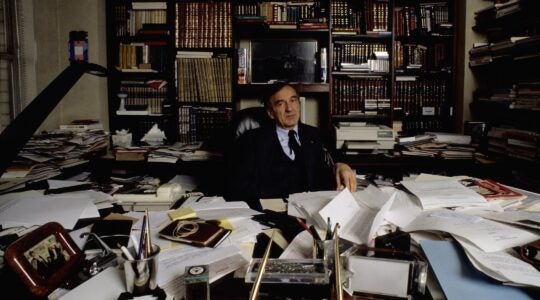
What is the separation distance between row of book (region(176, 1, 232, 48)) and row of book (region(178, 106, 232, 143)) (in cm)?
51

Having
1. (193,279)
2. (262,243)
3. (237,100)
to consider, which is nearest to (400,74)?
(237,100)

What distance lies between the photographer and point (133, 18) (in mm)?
3295

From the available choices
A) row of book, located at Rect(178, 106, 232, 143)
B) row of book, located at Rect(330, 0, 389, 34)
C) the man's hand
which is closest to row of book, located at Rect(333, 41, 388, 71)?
row of book, located at Rect(330, 0, 389, 34)

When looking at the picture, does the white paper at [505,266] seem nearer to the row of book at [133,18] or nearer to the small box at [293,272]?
the small box at [293,272]

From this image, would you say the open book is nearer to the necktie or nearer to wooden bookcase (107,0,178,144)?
the necktie

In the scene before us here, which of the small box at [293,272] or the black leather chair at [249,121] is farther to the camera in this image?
the black leather chair at [249,121]

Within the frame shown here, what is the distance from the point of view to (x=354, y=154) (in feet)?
10.0

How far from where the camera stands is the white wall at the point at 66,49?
10.1 feet

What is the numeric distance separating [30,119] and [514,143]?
2615 millimetres

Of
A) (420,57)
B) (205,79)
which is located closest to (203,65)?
(205,79)

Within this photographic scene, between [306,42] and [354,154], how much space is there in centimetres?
100

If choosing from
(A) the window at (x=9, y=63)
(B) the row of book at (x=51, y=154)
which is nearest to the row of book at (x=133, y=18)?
(A) the window at (x=9, y=63)

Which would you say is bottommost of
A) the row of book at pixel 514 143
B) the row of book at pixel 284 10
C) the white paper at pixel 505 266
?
the white paper at pixel 505 266

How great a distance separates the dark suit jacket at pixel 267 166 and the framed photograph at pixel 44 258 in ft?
4.54
